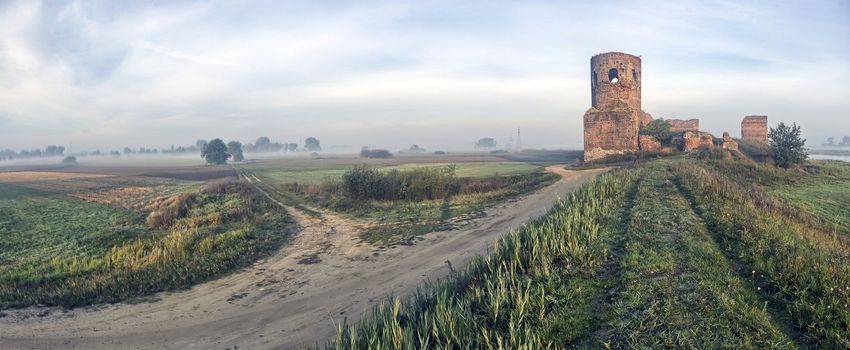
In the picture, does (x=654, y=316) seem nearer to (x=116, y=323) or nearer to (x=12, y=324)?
(x=116, y=323)

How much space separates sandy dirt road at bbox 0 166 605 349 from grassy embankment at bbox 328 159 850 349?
1903 millimetres

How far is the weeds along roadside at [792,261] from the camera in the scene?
5.89 meters

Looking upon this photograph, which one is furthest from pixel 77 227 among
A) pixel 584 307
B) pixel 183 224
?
pixel 584 307

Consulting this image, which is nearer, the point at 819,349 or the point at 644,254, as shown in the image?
the point at 819,349

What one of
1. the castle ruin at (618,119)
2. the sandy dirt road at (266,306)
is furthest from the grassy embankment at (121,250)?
the castle ruin at (618,119)

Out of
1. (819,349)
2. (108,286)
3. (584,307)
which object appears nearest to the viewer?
(819,349)

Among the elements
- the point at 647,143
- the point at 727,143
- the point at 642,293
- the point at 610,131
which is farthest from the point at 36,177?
the point at 727,143

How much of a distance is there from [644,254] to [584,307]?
8.78 ft

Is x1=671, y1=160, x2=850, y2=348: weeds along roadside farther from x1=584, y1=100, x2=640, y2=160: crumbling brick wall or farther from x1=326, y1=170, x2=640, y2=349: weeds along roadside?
x1=584, y1=100, x2=640, y2=160: crumbling brick wall

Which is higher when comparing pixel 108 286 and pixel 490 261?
pixel 490 261

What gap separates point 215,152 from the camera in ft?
305

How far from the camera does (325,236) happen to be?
1686 cm

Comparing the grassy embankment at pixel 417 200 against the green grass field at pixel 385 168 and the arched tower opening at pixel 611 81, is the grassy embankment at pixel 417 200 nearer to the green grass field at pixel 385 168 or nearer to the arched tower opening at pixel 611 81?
the green grass field at pixel 385 168

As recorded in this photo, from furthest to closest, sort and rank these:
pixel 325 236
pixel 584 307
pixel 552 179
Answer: pixel 552 179
pixel 325 236
pixel 584 307
